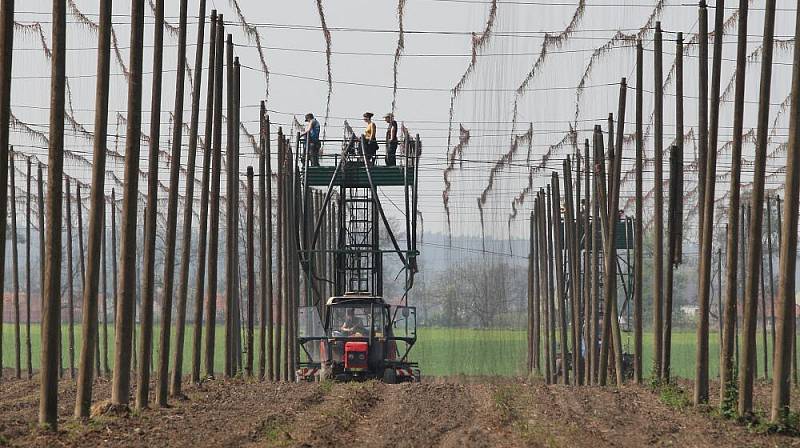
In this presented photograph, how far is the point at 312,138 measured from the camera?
1458 inches

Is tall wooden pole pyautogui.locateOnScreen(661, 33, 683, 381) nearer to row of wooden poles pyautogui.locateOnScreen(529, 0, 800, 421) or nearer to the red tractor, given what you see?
row of wooden poles pyautogui.locateOnScreen(529, 0, 800, 421)

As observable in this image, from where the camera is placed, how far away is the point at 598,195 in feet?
133

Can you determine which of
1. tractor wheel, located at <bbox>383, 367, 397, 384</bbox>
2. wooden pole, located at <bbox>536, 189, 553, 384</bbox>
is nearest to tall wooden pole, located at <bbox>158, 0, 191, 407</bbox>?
tractor wheel, located at <bbox>383, 367, 397, 384</bbox>

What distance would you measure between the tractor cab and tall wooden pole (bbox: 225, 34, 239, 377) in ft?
7.63

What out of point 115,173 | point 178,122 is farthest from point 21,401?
point 115,173

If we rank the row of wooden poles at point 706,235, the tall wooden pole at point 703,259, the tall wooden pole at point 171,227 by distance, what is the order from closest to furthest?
the row of wooden poles at point 706,235 < the tall wooden pole at point 703,259 < the tall wooden pole at point 171,227

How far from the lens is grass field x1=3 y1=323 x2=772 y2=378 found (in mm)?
60469

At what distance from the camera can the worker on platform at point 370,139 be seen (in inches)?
1393

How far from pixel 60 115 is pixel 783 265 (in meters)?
9.78

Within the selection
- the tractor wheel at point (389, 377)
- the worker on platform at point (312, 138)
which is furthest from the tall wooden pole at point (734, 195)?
the worker on platform at point (312, 138)

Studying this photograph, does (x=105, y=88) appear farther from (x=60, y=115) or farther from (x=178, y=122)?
(x=178, y=122)

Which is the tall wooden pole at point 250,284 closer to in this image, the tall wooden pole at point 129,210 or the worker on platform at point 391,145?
the worker on platform at point 391,145

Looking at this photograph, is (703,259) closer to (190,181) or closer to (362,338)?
(190,181)

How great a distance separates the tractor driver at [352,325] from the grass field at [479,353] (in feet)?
63.1
